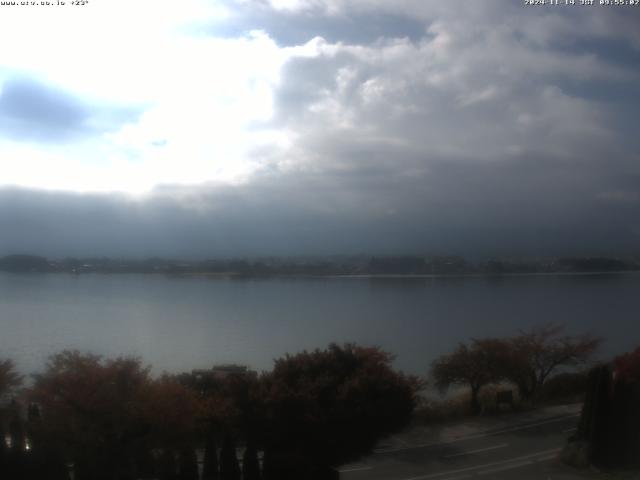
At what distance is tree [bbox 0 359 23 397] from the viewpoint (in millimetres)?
11973

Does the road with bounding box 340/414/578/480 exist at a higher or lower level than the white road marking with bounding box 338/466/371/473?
lower

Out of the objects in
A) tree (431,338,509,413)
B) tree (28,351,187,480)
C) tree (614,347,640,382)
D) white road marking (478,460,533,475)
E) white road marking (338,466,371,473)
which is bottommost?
white road marking (478,460,533,475)

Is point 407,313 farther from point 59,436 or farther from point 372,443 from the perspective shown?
point 59,436

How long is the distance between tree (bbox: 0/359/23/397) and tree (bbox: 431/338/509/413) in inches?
499

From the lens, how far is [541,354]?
22.1 metres

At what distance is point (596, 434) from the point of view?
11.8 meters

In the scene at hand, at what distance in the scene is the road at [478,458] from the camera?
11.8 meters

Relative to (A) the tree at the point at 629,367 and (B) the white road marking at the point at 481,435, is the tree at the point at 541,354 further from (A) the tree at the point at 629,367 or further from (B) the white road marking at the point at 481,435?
(A) the tree at the point at 629,367

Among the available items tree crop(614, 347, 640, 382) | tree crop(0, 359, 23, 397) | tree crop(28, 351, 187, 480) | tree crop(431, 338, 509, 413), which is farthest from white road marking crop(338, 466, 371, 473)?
tree crop(431, 338, 509, 413)

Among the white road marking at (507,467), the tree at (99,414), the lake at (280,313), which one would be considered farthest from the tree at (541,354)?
the tree at (99,414)

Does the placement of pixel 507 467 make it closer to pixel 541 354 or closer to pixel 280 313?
pixel 541 354

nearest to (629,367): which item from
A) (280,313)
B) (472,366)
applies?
(472,366)

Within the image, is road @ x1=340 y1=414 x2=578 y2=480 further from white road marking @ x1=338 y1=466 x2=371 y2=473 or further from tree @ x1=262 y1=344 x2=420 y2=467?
tree @ x1=262 y1=344 x2=420 y2=467

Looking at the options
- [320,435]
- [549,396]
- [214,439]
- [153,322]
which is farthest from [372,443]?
[153,322]
